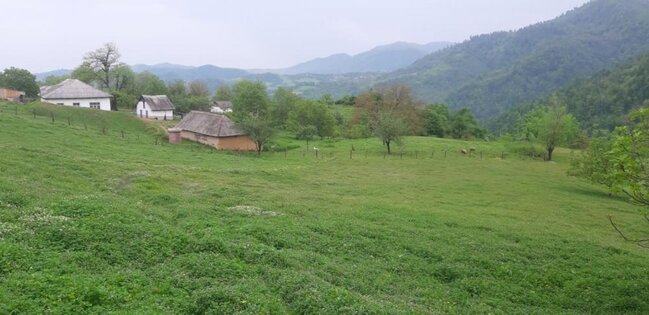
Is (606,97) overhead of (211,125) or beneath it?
overhead

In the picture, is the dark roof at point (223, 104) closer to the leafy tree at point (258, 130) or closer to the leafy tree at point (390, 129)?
the leafy tree at point (258, 130)

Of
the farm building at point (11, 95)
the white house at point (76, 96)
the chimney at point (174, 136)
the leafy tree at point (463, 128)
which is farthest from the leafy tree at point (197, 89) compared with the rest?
the leafy tree at point (463, 128)

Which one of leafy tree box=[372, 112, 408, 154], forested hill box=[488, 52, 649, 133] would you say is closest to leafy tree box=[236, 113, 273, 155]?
leafy tree box=[372, 112, 408, 154]

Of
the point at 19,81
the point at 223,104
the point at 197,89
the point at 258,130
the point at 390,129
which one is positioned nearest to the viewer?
the point at 258,130

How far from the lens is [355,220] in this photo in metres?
21.9

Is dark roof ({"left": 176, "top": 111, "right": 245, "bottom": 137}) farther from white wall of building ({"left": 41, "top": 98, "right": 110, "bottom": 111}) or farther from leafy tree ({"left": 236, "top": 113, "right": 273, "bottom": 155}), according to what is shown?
white wall of building ({"left": 41, "top": 98, "right": 110, "bottom": 111})

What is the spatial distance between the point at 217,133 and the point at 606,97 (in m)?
124

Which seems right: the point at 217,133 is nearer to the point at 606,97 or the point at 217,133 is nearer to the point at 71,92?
the point at 71,92

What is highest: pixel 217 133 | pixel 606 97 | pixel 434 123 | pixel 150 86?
pixel 150 86

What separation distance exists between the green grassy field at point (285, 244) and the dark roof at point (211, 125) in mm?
17907

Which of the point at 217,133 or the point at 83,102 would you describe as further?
the point at 83,102

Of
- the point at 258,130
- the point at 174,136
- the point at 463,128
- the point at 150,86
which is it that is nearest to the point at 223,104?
the point at 150,86

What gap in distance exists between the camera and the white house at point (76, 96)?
2584 inches

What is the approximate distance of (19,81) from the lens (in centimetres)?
7488
